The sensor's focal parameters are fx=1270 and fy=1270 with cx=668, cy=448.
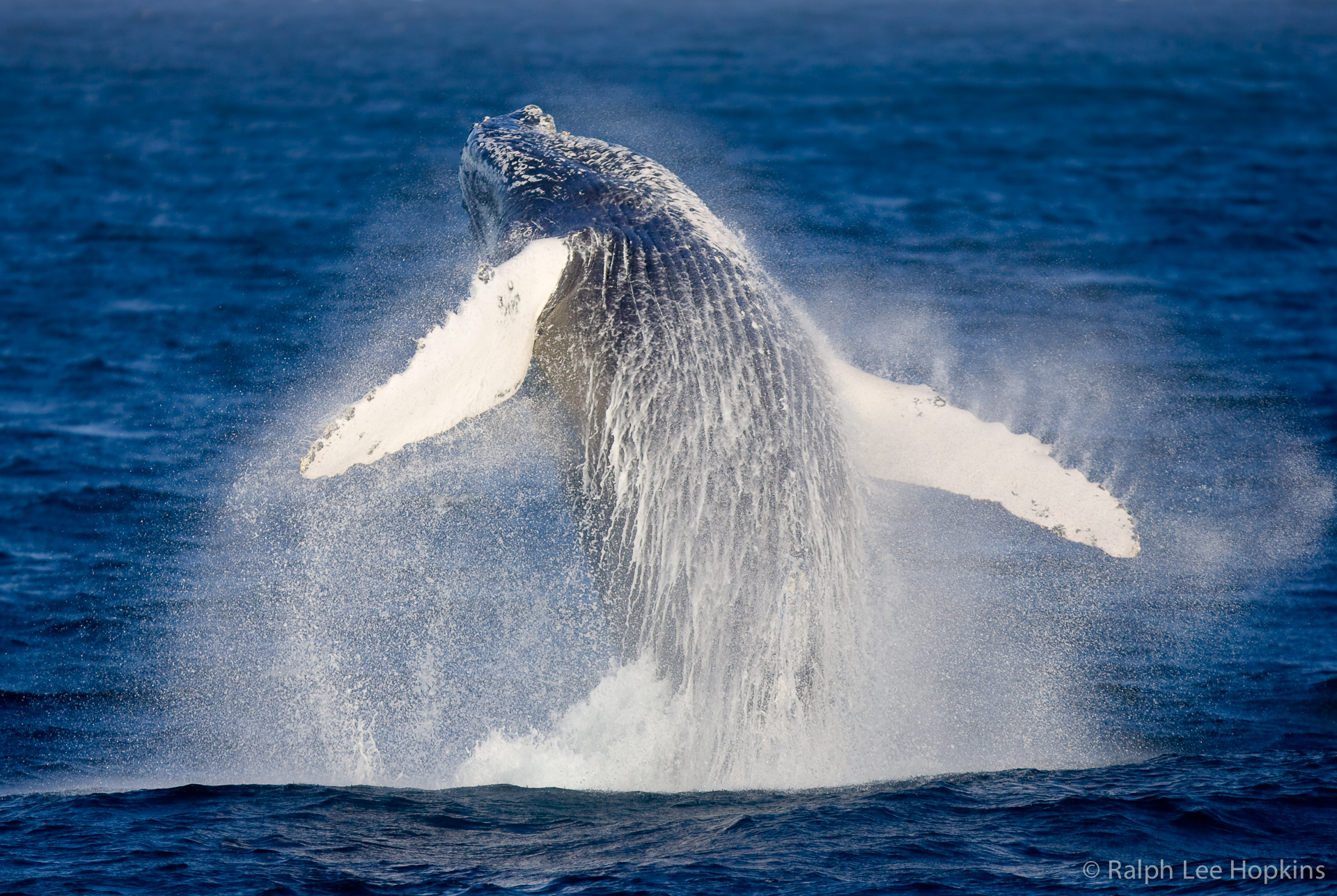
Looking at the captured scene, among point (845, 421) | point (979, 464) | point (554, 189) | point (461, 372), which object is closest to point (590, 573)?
point (461, 372)

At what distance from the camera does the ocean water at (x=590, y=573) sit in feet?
26.5

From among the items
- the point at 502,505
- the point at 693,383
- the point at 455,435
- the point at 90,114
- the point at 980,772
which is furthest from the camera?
the point at 90,114

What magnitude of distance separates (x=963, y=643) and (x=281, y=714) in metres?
6.18

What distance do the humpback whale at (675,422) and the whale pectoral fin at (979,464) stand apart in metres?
0.89

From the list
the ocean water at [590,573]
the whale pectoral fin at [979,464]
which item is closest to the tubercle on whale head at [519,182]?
the ocean water at [590,573]

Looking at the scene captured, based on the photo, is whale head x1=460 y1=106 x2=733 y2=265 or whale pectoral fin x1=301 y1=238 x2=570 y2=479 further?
whale head x1=460 y1=106 x2=733 y2=265

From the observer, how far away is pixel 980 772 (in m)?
9.05

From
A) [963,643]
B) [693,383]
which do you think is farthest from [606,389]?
[963,643]

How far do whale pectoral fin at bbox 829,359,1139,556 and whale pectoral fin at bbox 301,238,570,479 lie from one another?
9.69 ft

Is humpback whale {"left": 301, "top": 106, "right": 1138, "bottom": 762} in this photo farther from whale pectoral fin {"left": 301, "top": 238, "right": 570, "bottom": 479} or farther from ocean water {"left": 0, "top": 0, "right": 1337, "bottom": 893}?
ocean water {"left": 0, "top": 0, "right": 1337, "bottom": 893}

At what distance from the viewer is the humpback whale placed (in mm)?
9570

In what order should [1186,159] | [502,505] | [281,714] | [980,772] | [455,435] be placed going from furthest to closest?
[1186,159] → [455,435] → [502,505] → [281,714] → [980,772]

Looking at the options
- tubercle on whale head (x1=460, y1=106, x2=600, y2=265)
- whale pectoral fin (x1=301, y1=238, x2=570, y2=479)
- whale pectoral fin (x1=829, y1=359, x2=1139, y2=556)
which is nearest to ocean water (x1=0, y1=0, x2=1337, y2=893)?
whale pectoral fin (x1=829, y1=359, x2=1139, y2=556)

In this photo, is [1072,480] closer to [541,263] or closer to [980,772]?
[980,772]
